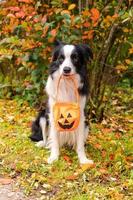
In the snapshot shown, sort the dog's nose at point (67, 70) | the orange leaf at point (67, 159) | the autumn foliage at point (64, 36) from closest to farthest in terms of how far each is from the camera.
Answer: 1. the dog's nose at point (67, 70)
2. the orange leaf at point (67, 159)
3. the autumn foliage at point (64, 36)

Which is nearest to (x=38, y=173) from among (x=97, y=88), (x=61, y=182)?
(x=61, y=182)

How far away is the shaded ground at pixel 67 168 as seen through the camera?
4457 mm

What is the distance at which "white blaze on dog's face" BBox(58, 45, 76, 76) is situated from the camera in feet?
16.1

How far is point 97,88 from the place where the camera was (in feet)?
22.0

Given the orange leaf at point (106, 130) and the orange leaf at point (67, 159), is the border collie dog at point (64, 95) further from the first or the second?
the orange leaf at point (106, 130)

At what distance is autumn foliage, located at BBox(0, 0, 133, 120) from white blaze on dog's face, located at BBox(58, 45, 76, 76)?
0.83 meters

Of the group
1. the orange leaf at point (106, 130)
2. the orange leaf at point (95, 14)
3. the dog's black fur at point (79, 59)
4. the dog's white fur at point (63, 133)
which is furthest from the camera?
the orange leaf at point (106, 130)

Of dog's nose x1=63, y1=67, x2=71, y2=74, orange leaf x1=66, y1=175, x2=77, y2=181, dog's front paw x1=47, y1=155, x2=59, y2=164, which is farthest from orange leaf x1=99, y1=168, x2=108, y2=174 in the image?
dog's nose x1=63, y1=67, x2=71, y2=74

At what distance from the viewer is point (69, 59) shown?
195 inches

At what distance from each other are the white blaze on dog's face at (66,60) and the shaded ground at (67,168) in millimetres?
1026

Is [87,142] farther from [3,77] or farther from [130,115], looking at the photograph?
[3,77]

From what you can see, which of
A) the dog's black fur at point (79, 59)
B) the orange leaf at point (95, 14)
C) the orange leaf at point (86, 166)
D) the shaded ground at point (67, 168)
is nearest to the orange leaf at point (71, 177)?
the shaded ground at point (67, 168)

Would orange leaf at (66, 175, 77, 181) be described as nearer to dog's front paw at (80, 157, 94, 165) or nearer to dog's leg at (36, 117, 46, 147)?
dog's front paw at (80, 157, 94, 165)

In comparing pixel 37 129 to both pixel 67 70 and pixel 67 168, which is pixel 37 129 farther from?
pixel 67 70
